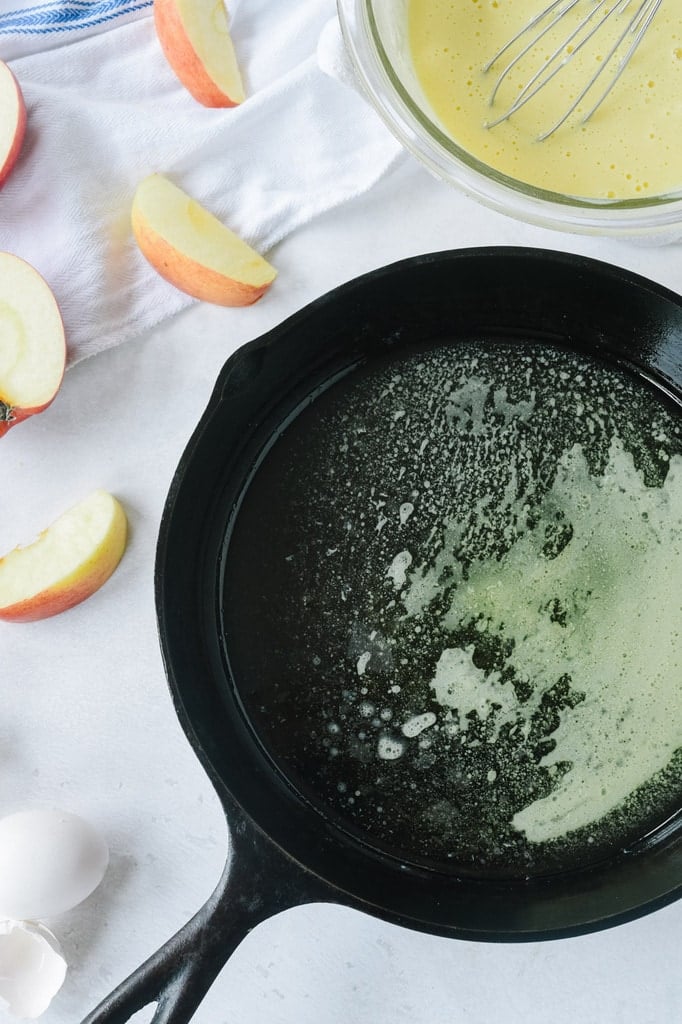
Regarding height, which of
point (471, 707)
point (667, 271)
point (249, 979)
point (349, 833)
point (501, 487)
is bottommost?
point (249, 979)

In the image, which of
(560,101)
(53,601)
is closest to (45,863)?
(53,601)

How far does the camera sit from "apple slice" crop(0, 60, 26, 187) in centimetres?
80

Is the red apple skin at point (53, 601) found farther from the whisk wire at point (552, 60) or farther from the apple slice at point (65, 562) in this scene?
the whisk wire at point (552, 60)

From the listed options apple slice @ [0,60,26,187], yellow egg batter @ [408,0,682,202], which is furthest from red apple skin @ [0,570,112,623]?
yellow egg batter @ [408,0,682,202]

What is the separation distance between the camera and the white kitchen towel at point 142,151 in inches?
32.6

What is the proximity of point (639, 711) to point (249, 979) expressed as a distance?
16.7 inches

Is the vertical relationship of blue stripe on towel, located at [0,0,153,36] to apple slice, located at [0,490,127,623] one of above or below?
above

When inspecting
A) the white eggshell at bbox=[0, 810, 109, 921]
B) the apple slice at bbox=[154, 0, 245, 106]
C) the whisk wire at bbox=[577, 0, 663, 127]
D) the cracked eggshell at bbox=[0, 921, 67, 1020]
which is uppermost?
the whisk wire at bbox=[577, 0, 663, 127]

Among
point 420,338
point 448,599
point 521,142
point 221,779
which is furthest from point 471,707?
point 521,142

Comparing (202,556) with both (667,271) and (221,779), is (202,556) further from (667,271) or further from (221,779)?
(667,271)

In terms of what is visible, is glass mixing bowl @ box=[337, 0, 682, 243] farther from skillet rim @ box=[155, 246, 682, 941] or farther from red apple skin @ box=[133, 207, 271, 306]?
red apple skin @ box=[133, 207, 271, 306]

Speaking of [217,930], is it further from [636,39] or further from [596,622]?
[636,39]

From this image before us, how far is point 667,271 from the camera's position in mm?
822

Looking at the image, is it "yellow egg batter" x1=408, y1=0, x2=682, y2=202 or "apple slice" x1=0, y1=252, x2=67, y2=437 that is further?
"apple slice" x1=0, y1=252, x2=67, y2=437
